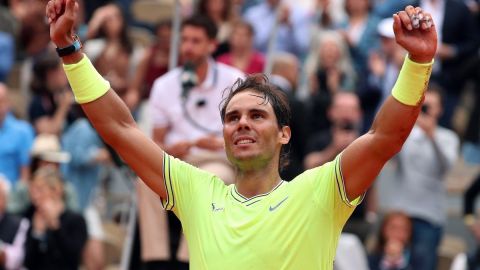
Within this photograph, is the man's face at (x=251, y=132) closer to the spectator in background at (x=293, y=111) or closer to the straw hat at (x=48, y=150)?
the spectator in background at (x=293, y=111)

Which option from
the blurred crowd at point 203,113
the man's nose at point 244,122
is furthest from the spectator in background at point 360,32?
the man's nose at point 244,122

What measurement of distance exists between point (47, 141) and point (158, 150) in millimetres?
7138

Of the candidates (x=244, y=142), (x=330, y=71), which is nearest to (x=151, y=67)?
(x=330, y=71)

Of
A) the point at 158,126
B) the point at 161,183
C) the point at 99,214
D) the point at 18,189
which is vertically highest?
the point at 161,183

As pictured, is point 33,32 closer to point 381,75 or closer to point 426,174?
point 381,75

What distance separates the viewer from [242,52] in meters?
13.6

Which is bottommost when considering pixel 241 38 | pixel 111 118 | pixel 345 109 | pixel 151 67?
pixel 345 109

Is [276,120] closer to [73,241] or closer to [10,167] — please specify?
[73,241]

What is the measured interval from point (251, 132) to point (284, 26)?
996 centimetres

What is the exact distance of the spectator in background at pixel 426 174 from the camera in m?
12.7

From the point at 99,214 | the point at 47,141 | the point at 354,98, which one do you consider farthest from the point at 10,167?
the point at 354,98

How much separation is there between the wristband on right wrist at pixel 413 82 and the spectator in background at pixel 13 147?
7.69m

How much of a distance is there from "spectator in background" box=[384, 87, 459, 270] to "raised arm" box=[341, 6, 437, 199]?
6.60 m

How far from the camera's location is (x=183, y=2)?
16688 millimetres
